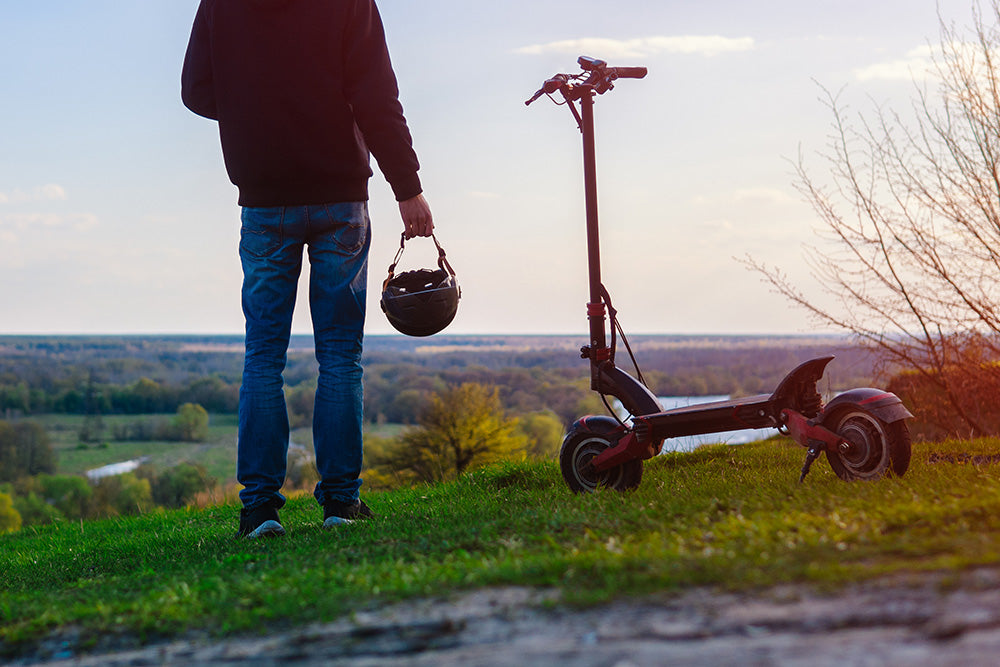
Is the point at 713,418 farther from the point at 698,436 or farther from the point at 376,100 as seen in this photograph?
the point at 376,100

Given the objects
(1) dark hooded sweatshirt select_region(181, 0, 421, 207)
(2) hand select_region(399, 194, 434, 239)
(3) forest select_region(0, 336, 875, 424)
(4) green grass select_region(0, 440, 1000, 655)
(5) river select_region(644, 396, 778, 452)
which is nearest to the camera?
(4) green grass select_region(0, 440, 1000, 655)

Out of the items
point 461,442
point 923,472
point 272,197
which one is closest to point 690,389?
point 923,472

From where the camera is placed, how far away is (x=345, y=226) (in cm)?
423

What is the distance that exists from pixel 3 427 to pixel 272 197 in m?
81.1

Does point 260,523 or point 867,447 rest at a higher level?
point 867,447

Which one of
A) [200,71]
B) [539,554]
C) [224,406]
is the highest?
[200,71]

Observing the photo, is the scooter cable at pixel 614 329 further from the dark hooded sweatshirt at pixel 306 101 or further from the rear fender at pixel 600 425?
the dark hooded sweatshirt at pixel 306 101

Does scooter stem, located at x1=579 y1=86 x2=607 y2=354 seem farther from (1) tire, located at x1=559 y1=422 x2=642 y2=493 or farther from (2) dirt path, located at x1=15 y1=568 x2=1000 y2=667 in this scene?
(2) dirt path, located at x1=15 y1=568 x2=1000 y2=667

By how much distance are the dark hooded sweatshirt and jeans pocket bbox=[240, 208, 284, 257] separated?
5 centimetres

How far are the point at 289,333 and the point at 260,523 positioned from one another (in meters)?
0.94

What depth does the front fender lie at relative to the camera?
373 centimetres

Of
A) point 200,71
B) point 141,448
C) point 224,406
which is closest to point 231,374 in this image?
point 224,406

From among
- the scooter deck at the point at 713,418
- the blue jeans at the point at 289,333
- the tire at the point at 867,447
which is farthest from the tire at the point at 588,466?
the blue jeans at the point at 289,333

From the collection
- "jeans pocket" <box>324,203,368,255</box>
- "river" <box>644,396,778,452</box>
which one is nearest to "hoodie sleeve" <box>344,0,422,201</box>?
"jeans pocket" <box>324,203,368,255</box>
